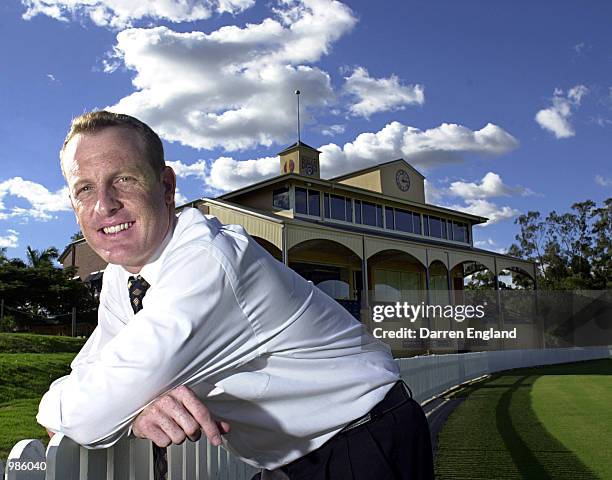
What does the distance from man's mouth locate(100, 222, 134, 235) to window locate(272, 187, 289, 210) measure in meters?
23.3

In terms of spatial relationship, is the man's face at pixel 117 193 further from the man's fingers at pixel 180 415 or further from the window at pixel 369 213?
the window at pixel 369 213

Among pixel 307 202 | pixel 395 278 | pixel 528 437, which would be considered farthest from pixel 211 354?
pixel 395 278

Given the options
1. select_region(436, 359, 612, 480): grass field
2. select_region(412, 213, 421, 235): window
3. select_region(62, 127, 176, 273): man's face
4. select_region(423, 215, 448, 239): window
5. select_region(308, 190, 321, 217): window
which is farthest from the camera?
select_region(423, 215, 448, 239): window

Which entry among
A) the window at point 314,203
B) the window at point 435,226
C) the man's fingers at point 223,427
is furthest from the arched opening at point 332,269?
the man's fingers at point 223,427

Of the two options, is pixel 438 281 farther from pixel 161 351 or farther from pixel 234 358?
pixel 161 351

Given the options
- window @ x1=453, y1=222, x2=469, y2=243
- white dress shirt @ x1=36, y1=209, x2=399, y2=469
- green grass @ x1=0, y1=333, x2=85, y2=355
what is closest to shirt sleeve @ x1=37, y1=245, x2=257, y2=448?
white dress shirt @ x1=36, y1=209, x2=399, y2=469

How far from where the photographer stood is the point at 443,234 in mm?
32406

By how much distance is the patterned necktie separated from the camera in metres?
1.91

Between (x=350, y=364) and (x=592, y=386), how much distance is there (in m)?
18.1

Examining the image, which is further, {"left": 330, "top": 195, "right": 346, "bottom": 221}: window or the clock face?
the clock face

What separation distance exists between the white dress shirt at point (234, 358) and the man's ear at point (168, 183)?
0.13 meters

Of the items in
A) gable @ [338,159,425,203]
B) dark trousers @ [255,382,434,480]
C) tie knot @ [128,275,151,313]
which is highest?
gable @ [338,159,425,203]

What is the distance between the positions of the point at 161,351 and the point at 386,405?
757 millimetres

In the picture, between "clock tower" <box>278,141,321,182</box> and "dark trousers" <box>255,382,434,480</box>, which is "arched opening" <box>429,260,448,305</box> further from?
"dark trousers" <box>255,382,434,480</box>
